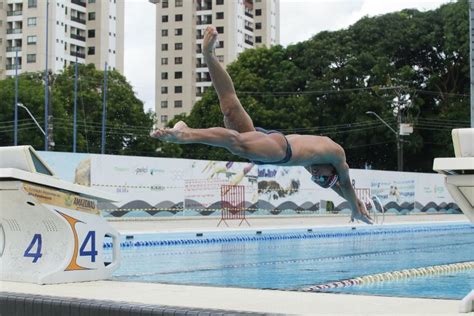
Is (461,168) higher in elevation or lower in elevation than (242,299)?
higher

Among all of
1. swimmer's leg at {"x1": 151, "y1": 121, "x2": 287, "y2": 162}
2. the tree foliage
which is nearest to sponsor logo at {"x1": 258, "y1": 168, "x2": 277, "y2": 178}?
the tree foliage

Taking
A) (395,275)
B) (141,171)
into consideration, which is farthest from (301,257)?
(141,171)

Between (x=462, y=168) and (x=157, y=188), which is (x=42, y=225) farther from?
(x=157, y=188)

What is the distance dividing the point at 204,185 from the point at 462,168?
2120 cm

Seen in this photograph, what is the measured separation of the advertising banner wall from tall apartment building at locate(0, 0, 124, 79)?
4724 cm

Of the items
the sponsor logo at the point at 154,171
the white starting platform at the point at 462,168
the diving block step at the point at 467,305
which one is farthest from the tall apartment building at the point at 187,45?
the diving block step at the point at 467,305

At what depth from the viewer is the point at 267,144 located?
6.05 meters

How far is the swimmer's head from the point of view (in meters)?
6.53

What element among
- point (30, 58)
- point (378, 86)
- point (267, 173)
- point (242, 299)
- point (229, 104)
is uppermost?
point (30, 58)

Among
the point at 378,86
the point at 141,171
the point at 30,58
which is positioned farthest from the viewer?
the point at 30,58

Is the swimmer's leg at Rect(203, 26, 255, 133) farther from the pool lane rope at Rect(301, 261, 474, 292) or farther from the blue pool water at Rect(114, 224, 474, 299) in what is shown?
the pool lane rope at Rect(301, 261, 474, 292)

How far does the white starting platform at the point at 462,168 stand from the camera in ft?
18.5

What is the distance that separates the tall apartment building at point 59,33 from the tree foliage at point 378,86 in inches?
1320

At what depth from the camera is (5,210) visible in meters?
7.68
